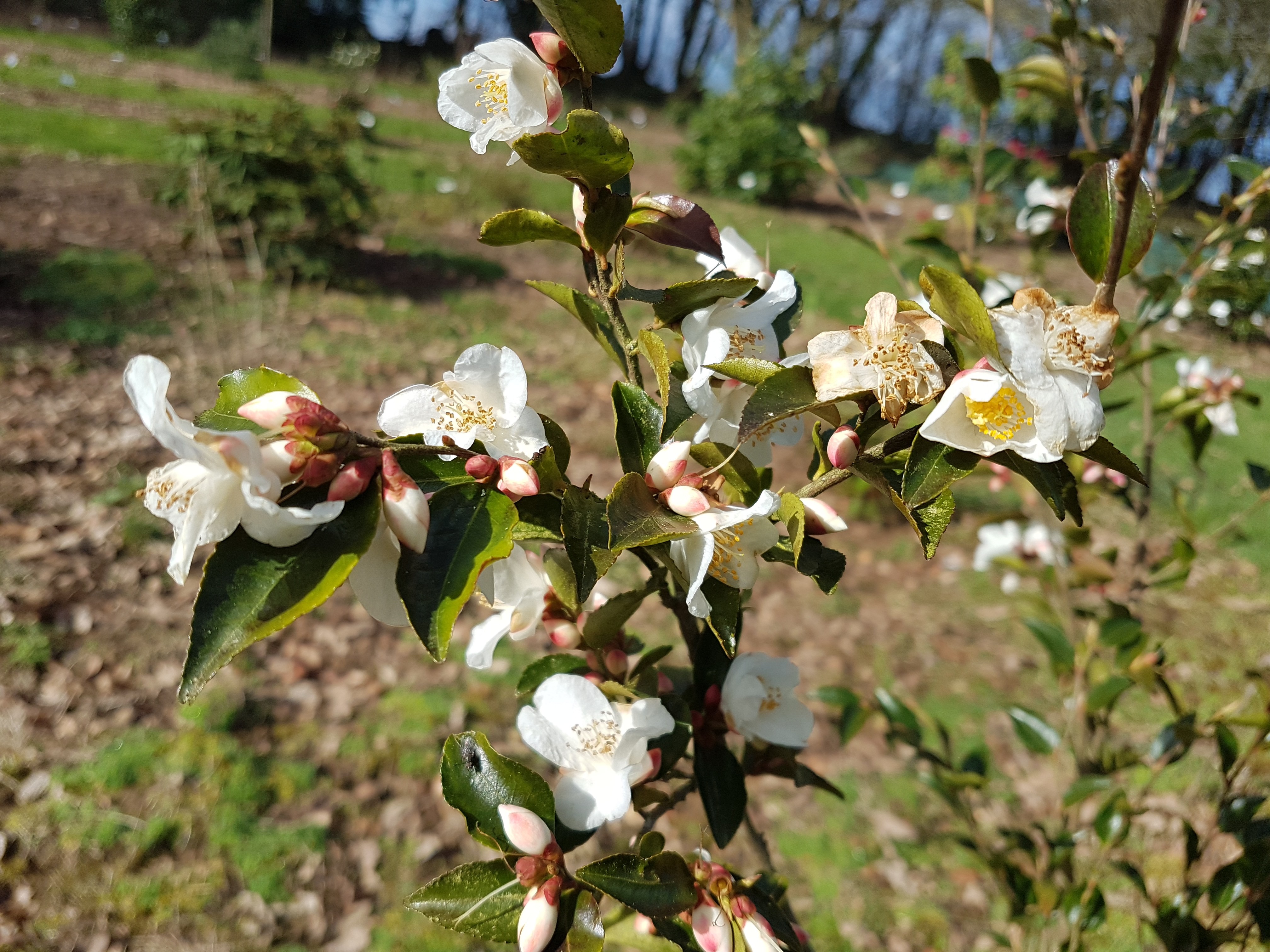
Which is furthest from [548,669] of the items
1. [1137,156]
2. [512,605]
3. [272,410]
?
[1137,156]

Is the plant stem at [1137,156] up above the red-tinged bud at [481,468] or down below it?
above

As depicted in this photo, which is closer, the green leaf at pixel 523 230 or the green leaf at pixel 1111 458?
the green leaf at pixel 1111 458

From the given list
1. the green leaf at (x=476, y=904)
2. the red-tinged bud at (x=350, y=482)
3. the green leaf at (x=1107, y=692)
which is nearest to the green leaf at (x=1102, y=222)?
the red-tinged bud at (x=350, y=482)

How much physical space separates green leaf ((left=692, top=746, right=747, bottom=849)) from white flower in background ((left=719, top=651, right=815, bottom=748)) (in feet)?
0.10

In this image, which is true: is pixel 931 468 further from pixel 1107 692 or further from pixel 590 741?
pixel 1107 692

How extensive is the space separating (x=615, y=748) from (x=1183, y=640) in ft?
11.4

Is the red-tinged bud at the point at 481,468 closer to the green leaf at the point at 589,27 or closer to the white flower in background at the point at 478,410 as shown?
the white flower in background at the point at 478,410

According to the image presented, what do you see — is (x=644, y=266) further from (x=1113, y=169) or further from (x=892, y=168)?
(x=892, y=168)

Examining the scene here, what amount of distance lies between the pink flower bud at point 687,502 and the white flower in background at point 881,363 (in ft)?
0.34

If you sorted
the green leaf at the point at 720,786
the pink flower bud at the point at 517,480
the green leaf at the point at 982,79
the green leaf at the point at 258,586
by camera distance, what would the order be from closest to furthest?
the green leaf at the point at 258,586, the pink flower bud at the point at 517,480, the green leaf at the point at 720,786, the green leaf at the point at 982,79

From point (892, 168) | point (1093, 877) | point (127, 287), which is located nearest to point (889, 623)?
point (1093, 877)

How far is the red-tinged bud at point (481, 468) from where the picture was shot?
1.75ft

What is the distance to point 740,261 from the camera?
0.72 meters

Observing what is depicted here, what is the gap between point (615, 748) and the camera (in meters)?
0.62
